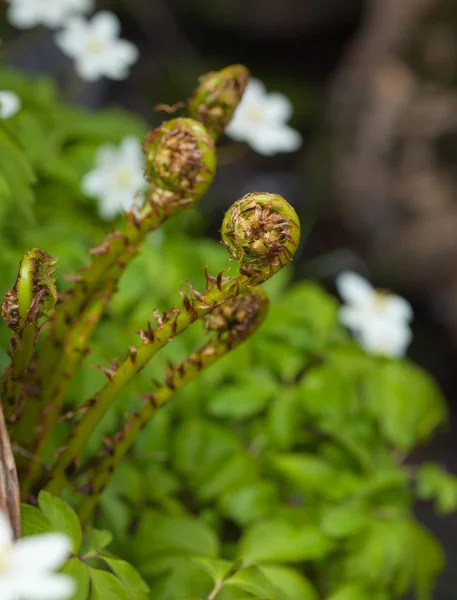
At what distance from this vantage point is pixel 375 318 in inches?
66.6

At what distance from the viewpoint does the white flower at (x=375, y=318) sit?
5.42 ft

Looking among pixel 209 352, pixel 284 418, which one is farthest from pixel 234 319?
pixel 284 418

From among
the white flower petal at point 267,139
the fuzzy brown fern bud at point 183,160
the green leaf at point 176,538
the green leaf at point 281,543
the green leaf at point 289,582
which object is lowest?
the green leaf at point 289,582

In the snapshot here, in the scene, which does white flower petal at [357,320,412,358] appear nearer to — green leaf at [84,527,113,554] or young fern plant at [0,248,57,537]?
green leaf at [84,527,113,554]

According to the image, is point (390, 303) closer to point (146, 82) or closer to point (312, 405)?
point (312, 405)

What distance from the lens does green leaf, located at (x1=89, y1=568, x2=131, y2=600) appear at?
0.75m

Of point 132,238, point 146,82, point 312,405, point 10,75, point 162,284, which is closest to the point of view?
point 132,238

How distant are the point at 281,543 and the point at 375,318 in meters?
0.67

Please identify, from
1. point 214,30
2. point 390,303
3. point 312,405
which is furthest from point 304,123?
point 312,405

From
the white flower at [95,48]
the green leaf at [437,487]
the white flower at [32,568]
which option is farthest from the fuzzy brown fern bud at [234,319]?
the white flower at [95,48]

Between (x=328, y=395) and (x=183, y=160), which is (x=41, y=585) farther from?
(x=328, y=395)

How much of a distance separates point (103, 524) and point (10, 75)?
1075 millimetres

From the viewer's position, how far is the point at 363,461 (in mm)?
1403

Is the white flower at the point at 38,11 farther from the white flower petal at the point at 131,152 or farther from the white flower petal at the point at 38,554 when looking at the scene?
the white flower petal at the point at 38,554
